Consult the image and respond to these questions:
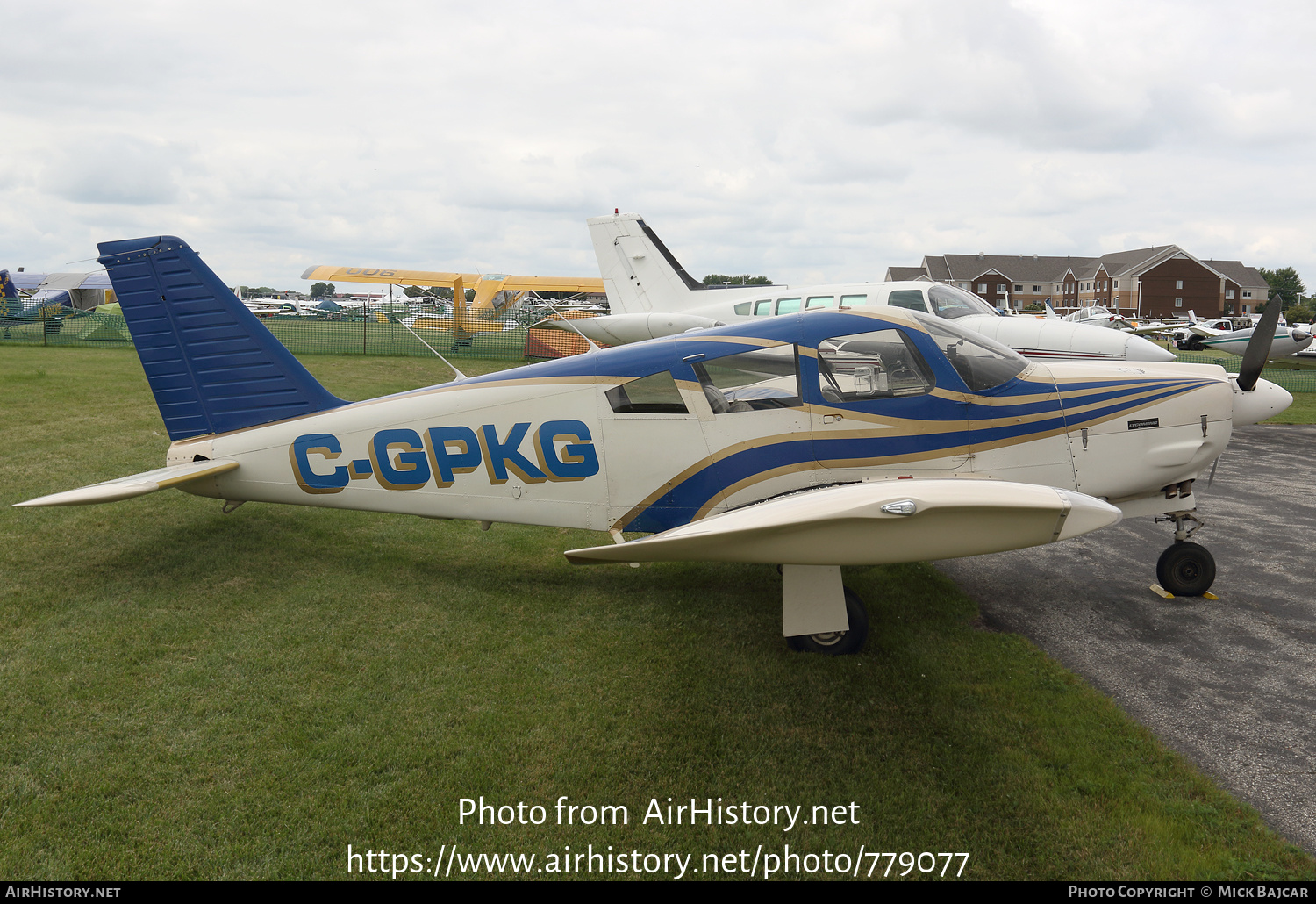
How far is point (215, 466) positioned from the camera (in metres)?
5.95

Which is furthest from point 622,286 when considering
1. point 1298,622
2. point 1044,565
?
point 1298,622

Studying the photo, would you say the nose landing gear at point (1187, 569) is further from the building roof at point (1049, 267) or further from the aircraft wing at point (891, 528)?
the building roof at point (1049, 267)

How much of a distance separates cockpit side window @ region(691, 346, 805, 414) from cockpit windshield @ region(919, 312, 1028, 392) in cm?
103

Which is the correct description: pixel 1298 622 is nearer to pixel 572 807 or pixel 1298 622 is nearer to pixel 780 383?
pixel 780 383

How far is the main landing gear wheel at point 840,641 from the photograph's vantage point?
4949mm

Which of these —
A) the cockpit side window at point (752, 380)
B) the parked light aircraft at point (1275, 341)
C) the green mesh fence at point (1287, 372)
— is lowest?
the green mesh fence at point (1287, 372)

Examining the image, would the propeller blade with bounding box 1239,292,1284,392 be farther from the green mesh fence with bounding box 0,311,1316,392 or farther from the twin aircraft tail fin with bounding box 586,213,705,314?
the green mesh fence with bounding box 0,311,1316,392

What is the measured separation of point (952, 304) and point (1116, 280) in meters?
77.9

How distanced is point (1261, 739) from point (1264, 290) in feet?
315

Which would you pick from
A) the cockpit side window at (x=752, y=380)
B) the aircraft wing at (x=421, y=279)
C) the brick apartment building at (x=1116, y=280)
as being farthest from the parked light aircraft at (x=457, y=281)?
the brick apartment building at (x=1116, y=280)

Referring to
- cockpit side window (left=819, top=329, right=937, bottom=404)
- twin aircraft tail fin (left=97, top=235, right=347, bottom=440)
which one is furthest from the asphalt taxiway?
twin aircraft tail fin (left=97, top=235, right=347, bottom=440)

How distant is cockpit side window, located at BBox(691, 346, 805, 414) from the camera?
5082 millimetres

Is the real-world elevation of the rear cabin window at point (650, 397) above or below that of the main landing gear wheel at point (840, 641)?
above

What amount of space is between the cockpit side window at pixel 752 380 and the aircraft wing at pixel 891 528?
1.42 meters
